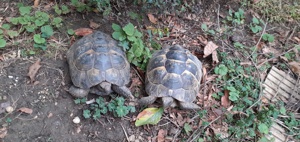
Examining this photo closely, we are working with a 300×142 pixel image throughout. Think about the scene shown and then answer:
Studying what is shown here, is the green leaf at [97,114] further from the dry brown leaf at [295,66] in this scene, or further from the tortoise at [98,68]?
the dry brown leaf at [295,66]

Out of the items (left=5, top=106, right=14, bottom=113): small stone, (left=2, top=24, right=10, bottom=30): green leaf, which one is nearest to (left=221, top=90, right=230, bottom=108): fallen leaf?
(left=5, top=106, right=14, bottom=113): small stone

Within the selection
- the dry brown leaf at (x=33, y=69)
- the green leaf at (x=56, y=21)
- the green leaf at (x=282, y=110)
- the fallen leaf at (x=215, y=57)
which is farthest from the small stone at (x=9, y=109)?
the green leaf at (x=282, y=110)

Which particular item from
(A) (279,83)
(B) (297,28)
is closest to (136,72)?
(A) (279,83)

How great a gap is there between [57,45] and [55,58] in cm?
21

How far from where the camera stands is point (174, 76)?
12.2ft

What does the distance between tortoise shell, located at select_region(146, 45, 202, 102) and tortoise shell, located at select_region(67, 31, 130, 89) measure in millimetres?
340

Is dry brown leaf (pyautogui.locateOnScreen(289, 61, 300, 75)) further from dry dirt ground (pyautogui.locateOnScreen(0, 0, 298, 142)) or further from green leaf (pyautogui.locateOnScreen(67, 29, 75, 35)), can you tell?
green leaf (pyautogui.locateOnScreen(67, 29, 75, 35))

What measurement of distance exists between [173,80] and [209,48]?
3.35 feet

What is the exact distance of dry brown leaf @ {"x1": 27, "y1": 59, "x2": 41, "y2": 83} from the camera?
143 inches

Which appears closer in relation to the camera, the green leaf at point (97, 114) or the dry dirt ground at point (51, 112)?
the dry dirt ground at point (51, 112)

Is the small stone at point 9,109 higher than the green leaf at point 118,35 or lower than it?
lower

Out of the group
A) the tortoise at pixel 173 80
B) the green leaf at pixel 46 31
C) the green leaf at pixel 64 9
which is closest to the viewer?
the tortoise at pixel 173 80

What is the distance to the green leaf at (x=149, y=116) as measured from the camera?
3.55m

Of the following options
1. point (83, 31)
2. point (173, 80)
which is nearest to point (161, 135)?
point (173, 80)
